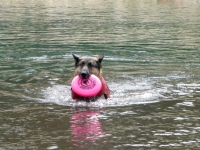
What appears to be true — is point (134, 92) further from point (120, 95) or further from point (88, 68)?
point (88, 68)

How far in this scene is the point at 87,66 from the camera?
36.2 ft

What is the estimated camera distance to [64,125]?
9.16m

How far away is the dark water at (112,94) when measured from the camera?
8281 mm

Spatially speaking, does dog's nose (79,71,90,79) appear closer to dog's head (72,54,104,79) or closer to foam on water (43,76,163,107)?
dog's head (72,54,104,79)

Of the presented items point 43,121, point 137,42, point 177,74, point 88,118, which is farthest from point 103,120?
point 137,42

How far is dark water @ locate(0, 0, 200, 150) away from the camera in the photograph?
8.28 metres

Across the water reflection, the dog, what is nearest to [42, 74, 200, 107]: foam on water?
the dog

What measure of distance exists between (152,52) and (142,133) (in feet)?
39.0

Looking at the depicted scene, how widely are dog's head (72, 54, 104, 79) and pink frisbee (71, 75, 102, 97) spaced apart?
142mm

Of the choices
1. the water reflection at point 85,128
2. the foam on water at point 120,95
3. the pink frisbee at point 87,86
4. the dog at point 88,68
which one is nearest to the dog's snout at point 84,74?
the dog at point 88,68

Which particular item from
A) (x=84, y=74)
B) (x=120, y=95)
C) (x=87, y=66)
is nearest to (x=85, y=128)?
(x=84, y=74)

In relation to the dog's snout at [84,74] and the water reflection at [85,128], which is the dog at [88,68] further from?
the water reflection at [85,128]

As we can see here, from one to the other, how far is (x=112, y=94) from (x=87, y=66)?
1663 mm

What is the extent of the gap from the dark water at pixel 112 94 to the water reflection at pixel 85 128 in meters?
0.02
